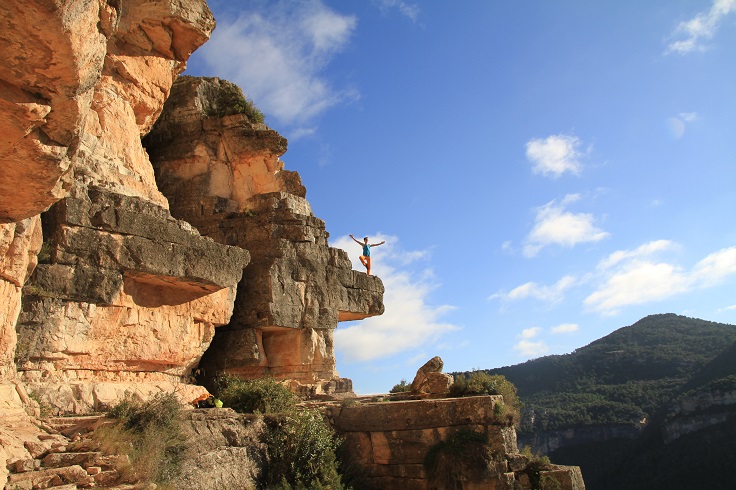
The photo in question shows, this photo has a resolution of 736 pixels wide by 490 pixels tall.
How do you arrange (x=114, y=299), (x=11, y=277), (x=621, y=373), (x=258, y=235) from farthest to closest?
(x=621, y=373) < (x=258, y=235) < (x=114, y=299) < (x=11, y=277)

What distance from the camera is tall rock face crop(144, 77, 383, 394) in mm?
12641

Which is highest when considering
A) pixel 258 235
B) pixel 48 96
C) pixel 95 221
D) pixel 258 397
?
pixel 258 235

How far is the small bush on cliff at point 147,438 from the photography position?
6.93 m

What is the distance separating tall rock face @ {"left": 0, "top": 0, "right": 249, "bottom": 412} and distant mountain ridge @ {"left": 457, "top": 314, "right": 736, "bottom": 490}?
35.1 m

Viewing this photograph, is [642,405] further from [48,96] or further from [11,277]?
[48,96]

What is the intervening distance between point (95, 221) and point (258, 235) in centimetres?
460

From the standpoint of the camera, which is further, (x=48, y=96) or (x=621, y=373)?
(x=621, y=373)

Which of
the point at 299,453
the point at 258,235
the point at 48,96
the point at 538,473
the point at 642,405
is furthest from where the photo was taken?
the point at 642,405

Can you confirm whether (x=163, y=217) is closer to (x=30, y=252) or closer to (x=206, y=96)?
(x=30, y=252)

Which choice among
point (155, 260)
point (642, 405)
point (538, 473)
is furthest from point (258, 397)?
point (642, 405)

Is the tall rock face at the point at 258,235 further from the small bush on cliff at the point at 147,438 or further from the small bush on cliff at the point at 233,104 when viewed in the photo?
the small bush on cliff at the point at 147,438

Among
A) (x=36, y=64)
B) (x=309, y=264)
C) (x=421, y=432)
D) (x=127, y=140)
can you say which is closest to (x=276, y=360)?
(x=309, y=264)

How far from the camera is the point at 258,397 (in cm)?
1023

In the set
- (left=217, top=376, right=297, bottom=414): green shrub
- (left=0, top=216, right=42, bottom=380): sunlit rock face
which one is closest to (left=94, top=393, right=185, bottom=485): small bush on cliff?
(left=0, top=216, right=42, bottom=380): sunlit rock face
